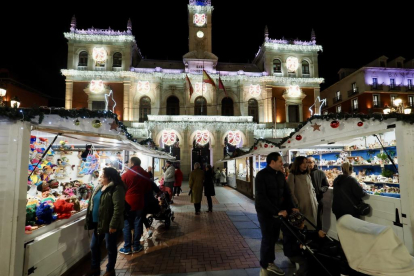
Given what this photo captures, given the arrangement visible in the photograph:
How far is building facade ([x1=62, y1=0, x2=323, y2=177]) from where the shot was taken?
26625 millimetres

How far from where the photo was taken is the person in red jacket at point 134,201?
5.11 m

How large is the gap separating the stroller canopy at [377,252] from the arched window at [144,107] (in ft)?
91.1

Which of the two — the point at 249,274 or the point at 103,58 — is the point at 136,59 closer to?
the point at 103,58

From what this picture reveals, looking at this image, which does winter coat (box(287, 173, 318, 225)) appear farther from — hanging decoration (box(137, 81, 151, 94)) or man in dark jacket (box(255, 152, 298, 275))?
hanging decoration (box(137, 81, 151, 94))

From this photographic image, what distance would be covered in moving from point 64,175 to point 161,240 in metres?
4.17

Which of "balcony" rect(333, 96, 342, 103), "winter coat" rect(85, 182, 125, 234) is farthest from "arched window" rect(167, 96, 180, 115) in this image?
"balcony" rect(333, 96, 342, 103)

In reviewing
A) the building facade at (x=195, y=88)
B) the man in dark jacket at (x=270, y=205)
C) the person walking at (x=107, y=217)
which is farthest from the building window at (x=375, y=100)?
the person walking at (x=107, y=217)

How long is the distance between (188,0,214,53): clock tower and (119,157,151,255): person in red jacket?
2708 cm

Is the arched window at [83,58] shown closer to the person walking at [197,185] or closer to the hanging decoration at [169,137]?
the hanging decoration at [169,137]

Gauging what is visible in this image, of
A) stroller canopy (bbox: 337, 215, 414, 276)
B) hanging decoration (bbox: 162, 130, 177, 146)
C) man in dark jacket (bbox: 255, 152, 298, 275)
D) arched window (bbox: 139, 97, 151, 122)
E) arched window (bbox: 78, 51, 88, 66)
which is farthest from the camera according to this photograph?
arched window (bbox: 139, 97, 151, 122)

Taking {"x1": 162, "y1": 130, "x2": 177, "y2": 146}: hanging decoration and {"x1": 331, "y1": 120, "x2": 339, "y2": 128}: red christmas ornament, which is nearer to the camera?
{"x1": 331, "y1": 120, "x2": 339, "y2": 128}: red christmas ornament

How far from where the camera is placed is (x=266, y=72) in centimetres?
2952

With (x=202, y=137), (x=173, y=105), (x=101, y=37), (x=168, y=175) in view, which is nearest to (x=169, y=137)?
(x=202, y=137)

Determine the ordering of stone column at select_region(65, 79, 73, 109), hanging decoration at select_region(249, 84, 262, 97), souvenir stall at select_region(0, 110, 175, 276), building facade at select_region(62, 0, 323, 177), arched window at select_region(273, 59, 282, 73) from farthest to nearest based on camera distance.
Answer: arched window at select_region(273, 59, 282, 73), hanging decoration at select_region(249, 84, 262, 97), stone column at select_region(65, 79, 73, 109), building facade at select_region(62, 0, 323, 177), souvenir stall at select_region(0, 110, 175, 276)
